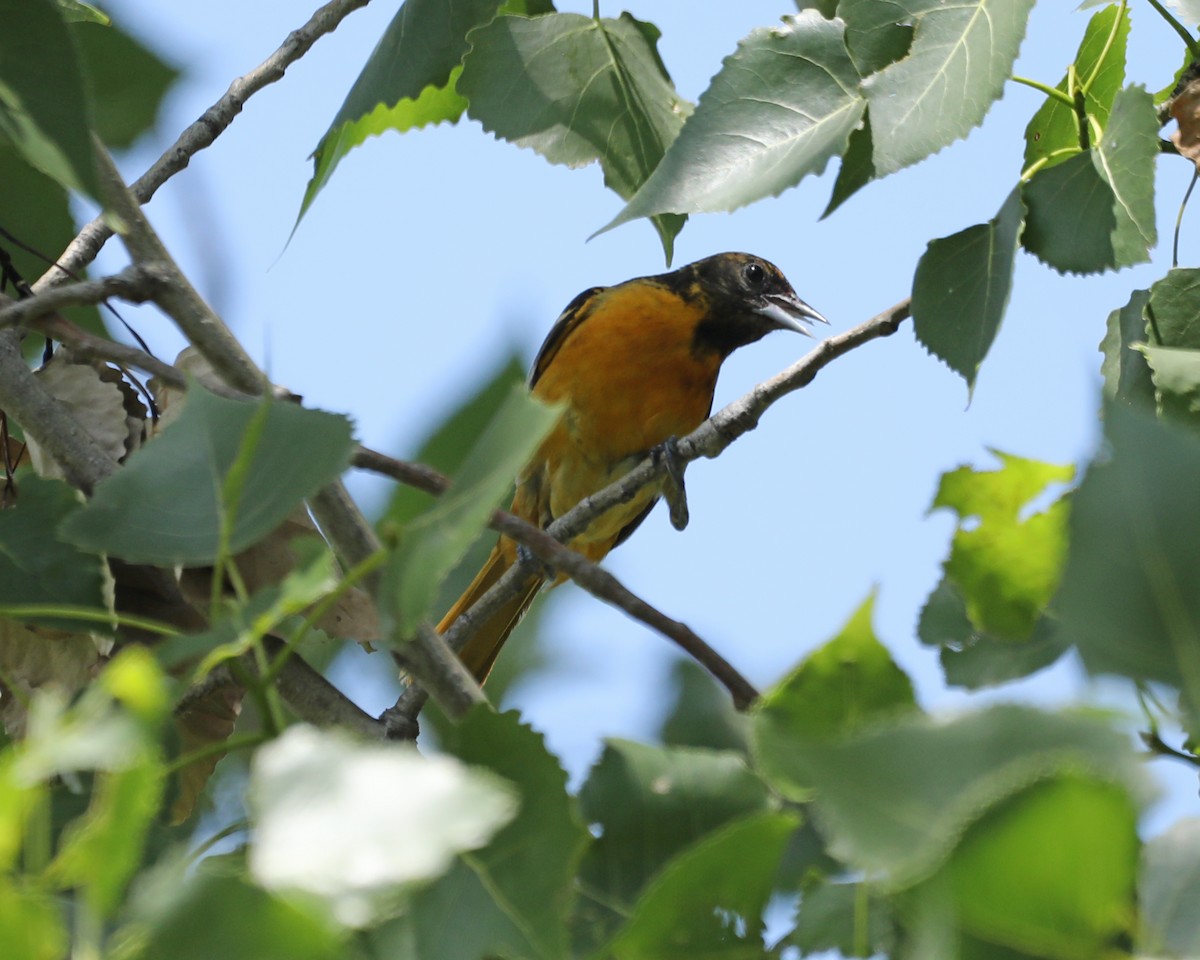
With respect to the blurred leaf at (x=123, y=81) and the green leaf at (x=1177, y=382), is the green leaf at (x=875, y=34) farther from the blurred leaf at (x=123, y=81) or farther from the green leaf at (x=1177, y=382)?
the blurred leaf at (x=123, y=81)

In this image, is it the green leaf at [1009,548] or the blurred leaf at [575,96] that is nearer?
the green leaf at [1009,548]

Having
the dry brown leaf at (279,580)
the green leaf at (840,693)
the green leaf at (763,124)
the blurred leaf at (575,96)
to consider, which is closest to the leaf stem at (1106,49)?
the green leaf at (763,124)

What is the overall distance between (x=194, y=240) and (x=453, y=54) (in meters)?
0.67

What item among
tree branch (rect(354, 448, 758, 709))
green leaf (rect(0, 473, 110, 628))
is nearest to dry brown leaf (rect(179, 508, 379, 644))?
green leaf (rect(0, 473, 110, 628))

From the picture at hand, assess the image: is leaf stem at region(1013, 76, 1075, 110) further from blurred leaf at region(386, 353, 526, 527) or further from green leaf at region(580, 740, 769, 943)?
blurred leaf at region(386, 353, 526, 527)

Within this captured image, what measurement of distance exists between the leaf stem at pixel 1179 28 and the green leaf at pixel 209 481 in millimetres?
1396

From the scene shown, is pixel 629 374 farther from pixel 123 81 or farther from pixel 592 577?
pixel 592 577

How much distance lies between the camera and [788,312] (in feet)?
19.2

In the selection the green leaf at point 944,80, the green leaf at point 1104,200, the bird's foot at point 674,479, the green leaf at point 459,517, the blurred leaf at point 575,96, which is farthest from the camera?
the bird's foot at point 674,479

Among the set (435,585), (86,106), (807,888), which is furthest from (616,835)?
(86,106)

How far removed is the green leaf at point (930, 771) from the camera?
708mm

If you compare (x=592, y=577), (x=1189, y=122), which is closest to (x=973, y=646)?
(x=592, y=577)

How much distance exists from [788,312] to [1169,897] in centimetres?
516

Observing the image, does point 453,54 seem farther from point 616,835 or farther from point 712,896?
point 712,896
